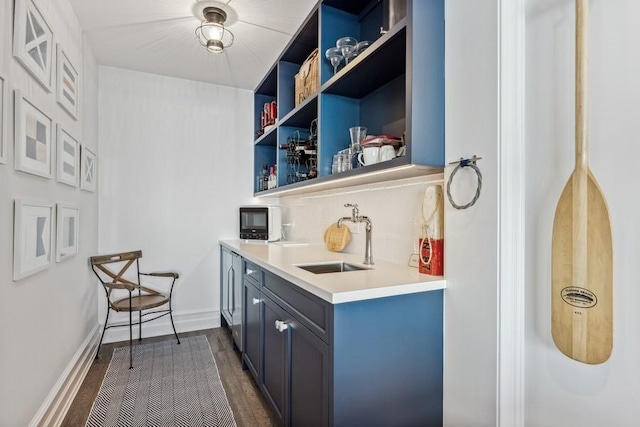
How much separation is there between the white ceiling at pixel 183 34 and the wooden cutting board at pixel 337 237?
1479mm

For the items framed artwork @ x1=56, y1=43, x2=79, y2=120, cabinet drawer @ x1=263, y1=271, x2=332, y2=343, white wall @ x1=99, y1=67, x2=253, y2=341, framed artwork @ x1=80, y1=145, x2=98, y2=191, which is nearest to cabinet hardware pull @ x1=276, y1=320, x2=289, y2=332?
cabinet drawer @ x1=263, y1=271, x2=332, y2=343

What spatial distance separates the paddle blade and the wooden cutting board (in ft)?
4.40

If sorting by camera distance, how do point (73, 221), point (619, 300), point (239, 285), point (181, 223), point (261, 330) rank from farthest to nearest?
point (181, 223) → point (239, 285) → point (73, 221) → point (261, 330) → point (619, 300)

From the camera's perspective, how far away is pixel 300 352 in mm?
1353

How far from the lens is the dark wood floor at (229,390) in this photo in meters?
1.80

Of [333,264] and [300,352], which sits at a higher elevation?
[333,264]

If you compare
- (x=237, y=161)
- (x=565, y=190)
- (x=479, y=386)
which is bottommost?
(x=479, y=386)

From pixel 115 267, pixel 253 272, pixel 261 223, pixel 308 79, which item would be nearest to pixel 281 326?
pixel 253 272

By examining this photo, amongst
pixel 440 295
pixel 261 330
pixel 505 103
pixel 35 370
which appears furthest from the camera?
pixel 261 330

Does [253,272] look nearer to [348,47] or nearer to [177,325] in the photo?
[348,47]

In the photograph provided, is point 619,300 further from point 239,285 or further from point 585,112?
point 239,285

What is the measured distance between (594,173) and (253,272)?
1706 millimetres

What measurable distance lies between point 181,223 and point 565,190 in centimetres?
310

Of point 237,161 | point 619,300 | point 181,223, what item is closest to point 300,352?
point 619,300
